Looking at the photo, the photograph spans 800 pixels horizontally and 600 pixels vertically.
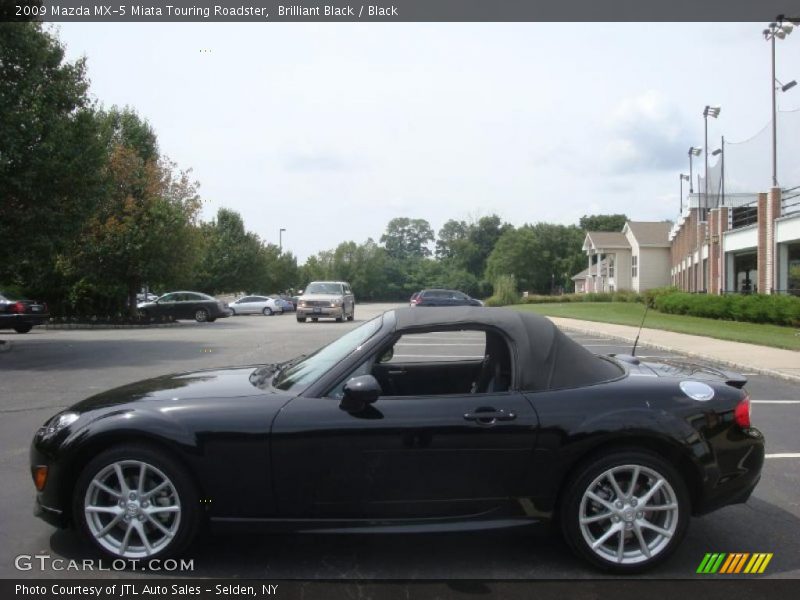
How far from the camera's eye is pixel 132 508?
3.85 metres

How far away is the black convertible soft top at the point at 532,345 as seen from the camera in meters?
4.11

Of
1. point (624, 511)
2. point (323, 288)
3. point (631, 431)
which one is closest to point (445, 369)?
point (631, 431)

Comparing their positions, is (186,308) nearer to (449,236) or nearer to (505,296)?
(505,296)

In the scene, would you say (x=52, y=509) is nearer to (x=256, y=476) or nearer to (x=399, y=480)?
(x=256, y=476)

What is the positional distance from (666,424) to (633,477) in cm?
36

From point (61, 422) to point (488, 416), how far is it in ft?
8.08

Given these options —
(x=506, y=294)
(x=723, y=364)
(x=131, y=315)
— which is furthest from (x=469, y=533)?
(x=506, y=294)

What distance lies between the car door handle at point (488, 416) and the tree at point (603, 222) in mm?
119193

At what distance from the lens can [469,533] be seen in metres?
3.81

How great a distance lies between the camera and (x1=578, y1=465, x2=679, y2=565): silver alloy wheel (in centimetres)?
389

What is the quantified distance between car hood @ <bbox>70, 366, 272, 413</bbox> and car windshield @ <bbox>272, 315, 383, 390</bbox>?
199 millimetres

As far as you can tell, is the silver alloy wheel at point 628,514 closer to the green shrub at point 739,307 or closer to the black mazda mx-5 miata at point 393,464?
the black mazda mx-5 miata at point 393,464

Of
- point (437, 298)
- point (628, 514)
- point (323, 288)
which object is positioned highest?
point (323, 288)

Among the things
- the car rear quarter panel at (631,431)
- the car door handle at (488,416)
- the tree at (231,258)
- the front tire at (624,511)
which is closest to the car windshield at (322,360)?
the car door handle at (488,416)
